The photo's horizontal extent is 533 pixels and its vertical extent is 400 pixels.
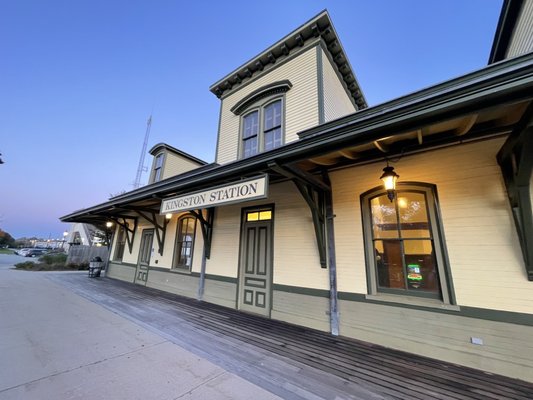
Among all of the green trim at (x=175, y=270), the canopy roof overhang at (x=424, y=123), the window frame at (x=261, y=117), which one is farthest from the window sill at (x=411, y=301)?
the green trim at (x=175, y=270)

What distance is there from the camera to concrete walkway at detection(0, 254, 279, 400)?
76.4 inches

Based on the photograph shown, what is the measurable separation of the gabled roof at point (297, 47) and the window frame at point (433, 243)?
15.1ft

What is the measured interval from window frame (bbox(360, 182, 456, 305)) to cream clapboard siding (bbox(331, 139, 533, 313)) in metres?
0.07

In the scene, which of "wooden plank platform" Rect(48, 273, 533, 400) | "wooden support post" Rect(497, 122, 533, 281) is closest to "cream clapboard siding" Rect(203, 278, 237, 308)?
"wooden plank platform" Rect(48, 273, 533, 400)

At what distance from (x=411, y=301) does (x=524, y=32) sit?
221 inches

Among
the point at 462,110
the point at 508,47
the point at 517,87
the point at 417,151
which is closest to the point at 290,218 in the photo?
the point at 417,151

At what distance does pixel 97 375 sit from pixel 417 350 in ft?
13.0

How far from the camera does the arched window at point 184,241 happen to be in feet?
21.2

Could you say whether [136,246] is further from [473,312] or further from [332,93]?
[473,312]

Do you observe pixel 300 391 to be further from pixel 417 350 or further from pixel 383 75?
pixel 383 75

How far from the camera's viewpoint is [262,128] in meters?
5.87

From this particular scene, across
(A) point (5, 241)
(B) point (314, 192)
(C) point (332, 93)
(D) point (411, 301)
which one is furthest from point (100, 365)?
(A) point (5, 241)

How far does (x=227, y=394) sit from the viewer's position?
76.6 inches

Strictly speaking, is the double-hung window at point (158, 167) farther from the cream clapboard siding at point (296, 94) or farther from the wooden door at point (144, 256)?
the cream clapboard siding at point (296, 94)
